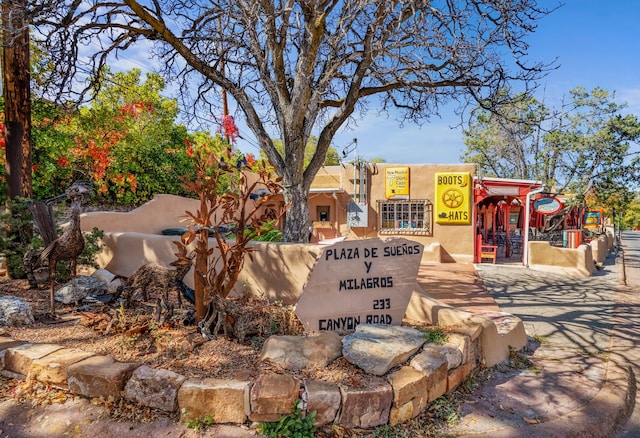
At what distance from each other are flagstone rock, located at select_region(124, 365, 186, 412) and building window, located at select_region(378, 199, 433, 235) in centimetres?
1140

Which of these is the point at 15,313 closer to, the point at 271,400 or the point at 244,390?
the point at 244,390

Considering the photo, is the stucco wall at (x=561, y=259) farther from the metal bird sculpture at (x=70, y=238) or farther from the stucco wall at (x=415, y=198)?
the metal bird sculpture at (x=70, y=238)

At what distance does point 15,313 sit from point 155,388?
2386 millimetres

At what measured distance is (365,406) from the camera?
8.87ft

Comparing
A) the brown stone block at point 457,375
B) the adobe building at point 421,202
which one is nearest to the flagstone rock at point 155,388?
the brown stone block at point 457,375

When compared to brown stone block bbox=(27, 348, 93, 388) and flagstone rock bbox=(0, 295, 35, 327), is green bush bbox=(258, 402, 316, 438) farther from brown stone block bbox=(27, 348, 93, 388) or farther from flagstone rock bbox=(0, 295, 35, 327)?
flagstone rock bbox=(0, 295, 35, 327)

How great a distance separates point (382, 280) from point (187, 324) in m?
2.12

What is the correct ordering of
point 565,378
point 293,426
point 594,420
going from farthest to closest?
point 565,378
point 594,420
point 293,426

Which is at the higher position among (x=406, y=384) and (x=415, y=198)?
(x=415, y=198)

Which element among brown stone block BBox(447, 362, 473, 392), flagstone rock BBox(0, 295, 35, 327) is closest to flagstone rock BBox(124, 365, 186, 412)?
flagstone rock BBox(0, 295, 35, 327)

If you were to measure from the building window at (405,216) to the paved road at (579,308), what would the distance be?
2.73 metres

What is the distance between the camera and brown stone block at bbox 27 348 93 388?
113 inches

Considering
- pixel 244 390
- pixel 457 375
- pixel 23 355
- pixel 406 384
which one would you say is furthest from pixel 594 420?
pixel 23 355

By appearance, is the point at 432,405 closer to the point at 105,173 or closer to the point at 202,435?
the point at 202,435
